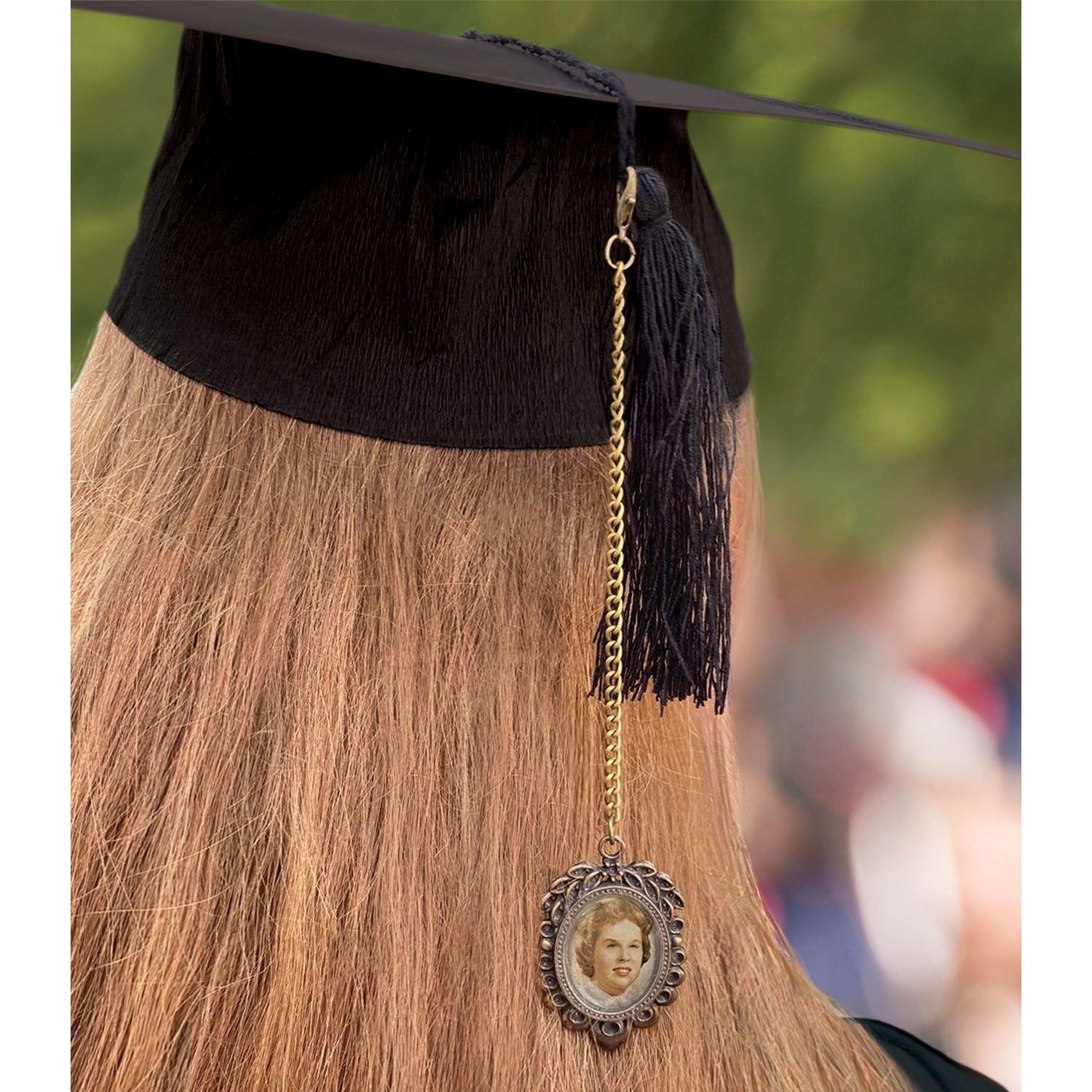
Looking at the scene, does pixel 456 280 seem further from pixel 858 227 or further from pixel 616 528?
pixel 858 227

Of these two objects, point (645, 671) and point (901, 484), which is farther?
point (901, 484)

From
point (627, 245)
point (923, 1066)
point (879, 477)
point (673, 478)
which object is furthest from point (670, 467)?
point (879, 477)

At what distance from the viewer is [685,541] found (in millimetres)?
568

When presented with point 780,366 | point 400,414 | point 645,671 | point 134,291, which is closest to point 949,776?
point 780,366

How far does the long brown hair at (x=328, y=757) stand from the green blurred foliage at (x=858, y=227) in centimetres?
76

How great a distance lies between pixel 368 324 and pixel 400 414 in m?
0.05

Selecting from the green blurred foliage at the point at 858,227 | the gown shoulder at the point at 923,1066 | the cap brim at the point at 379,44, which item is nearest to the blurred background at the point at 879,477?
the green blurred foliage at the point at 858,227

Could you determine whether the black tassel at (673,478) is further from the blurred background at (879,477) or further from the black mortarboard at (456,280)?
the blurred background at (879,477)

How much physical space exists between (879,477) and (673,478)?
805mm

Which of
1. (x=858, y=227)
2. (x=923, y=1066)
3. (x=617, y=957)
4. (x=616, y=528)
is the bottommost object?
(x=923, y=1066)

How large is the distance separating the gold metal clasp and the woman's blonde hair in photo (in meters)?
0.36

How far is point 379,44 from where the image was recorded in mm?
533

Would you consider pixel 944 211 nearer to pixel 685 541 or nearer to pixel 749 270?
pixel 749 270

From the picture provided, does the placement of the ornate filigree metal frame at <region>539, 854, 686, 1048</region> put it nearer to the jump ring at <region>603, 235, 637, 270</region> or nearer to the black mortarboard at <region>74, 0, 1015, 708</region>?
the black mortarboard at <region>74, 0, 1015, 708</region>
